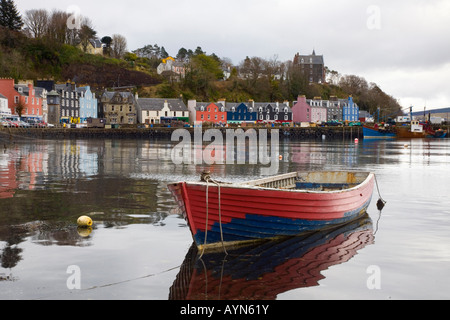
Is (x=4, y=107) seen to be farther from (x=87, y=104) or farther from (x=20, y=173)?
(x=20, y=173)

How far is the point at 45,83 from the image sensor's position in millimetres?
109312

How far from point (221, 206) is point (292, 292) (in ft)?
10.9

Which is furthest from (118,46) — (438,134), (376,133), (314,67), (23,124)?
(438,134)

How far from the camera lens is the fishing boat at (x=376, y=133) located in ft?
396

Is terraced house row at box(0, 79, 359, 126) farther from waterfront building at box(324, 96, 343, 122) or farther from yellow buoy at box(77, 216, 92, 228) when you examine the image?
yellow buoy at box(77, 216, 92, 228)

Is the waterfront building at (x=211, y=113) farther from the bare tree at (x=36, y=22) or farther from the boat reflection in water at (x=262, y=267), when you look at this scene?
the boat reflection in water at (x=262, y=267)

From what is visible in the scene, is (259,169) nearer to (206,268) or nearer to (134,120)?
(206,268)

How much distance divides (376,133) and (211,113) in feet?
133

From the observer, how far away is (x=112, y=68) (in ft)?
472

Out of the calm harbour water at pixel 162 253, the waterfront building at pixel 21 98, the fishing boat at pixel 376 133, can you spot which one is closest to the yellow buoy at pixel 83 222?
the calm harbour water at pixel 162 253

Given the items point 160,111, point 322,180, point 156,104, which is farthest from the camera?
point 160,111

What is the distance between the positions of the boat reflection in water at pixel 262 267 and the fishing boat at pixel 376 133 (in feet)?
354

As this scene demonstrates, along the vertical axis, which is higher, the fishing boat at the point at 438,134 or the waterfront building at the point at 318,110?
the waterfront building at the point at 318,110
